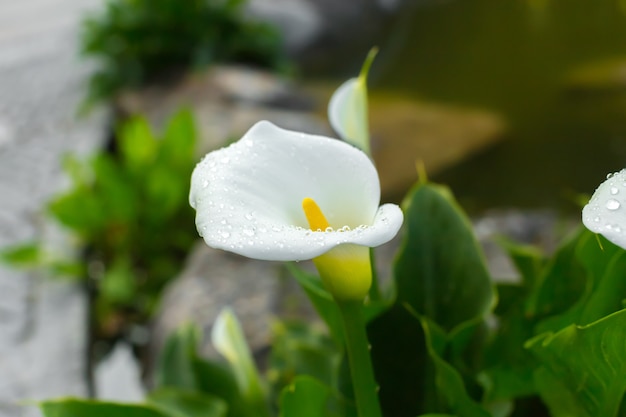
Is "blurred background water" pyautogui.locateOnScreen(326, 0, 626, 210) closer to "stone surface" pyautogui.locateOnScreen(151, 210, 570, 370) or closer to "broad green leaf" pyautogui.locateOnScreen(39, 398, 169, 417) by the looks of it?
"stone surface" pyautogui.locateOnScreen(151, 210, 570, 370)

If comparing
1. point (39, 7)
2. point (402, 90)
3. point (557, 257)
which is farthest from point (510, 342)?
point (39, 7)

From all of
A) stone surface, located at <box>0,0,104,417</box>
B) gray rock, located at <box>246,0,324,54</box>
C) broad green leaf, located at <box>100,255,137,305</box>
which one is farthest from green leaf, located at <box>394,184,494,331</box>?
gray rock, located at <box>246,0,324,54</box>

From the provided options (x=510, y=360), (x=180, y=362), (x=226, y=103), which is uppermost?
(x=510, y=360)

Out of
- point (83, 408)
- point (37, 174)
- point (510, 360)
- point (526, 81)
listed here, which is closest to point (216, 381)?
point (83, 408)

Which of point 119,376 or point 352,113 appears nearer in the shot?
point 352,113

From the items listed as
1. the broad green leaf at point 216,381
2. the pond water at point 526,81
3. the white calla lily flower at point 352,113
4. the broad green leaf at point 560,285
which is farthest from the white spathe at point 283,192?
the pond water at point 526,81

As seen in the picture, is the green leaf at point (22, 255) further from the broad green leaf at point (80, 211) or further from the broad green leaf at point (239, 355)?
the broad green leaf at point (239, 355)

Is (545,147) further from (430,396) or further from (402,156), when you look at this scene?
(430,396)

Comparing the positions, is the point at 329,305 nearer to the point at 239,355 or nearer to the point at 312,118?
the point at 239,355
